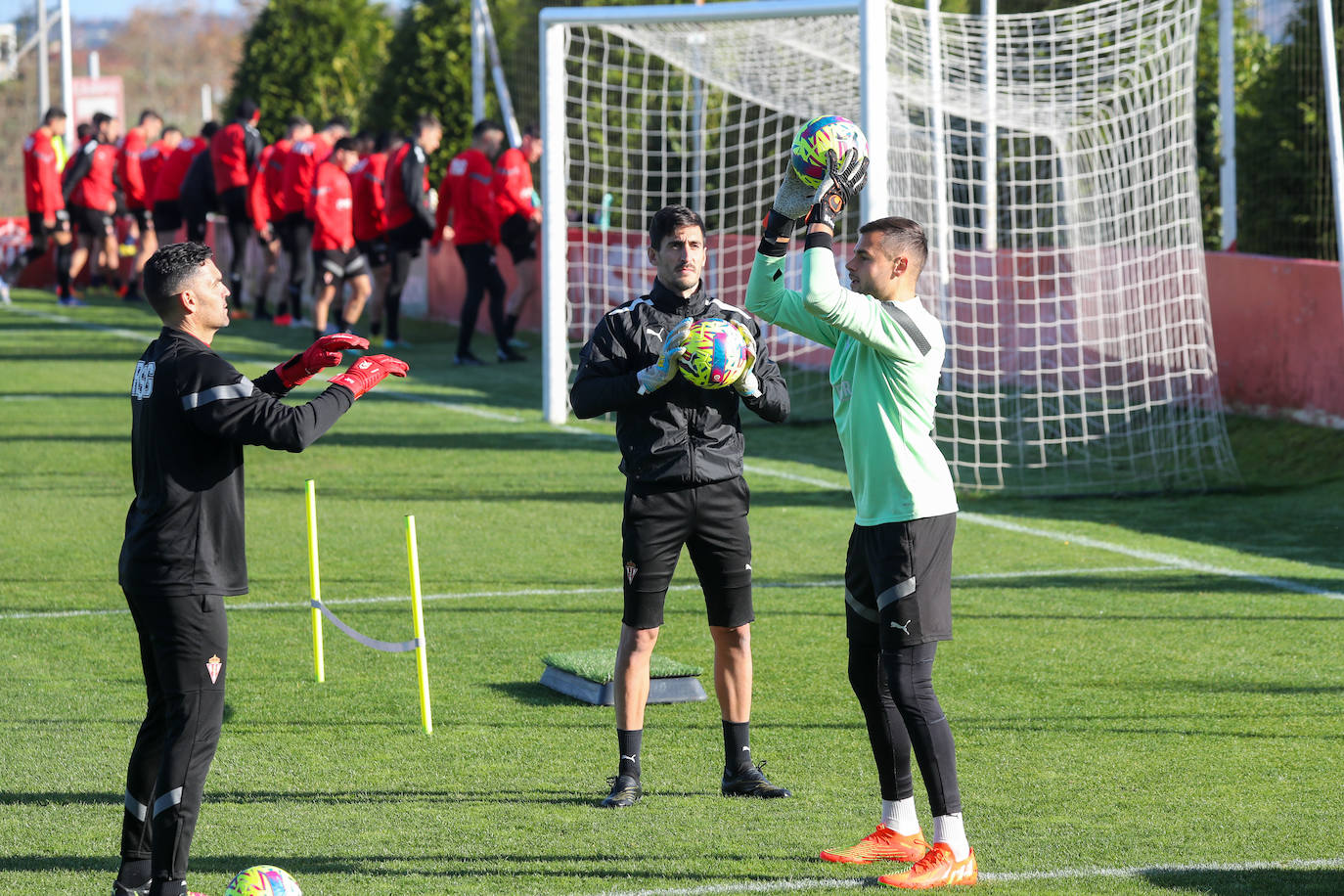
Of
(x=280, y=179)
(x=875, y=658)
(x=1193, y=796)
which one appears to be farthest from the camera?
(x=280, y=179)

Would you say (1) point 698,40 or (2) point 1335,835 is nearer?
(2) point 1335,835

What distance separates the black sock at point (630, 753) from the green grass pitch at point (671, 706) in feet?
0.37

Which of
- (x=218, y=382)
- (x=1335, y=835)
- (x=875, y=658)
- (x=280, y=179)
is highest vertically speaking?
(x=280, y=179)

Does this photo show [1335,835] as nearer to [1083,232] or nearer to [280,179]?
[1083,232]

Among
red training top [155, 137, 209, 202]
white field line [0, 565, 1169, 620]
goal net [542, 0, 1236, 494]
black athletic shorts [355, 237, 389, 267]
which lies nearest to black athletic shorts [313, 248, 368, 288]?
black athletic shorts [355, 237, 389, 267]

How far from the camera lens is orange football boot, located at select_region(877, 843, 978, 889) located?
479cm

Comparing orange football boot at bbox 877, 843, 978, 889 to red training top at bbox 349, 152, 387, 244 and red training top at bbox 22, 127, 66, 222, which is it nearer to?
red training top at bbox 349, 152, 387, 244

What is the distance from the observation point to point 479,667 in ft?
24.4

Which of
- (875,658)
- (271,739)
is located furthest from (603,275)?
(875,658)

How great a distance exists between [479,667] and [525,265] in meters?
11.1

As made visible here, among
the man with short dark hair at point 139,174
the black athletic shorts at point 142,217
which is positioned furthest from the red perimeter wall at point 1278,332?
the black athletic shorts at point 142,217

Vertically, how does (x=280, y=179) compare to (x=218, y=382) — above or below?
above

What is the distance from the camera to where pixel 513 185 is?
17.7m

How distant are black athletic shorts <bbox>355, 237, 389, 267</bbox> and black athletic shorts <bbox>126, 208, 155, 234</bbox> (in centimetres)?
695
